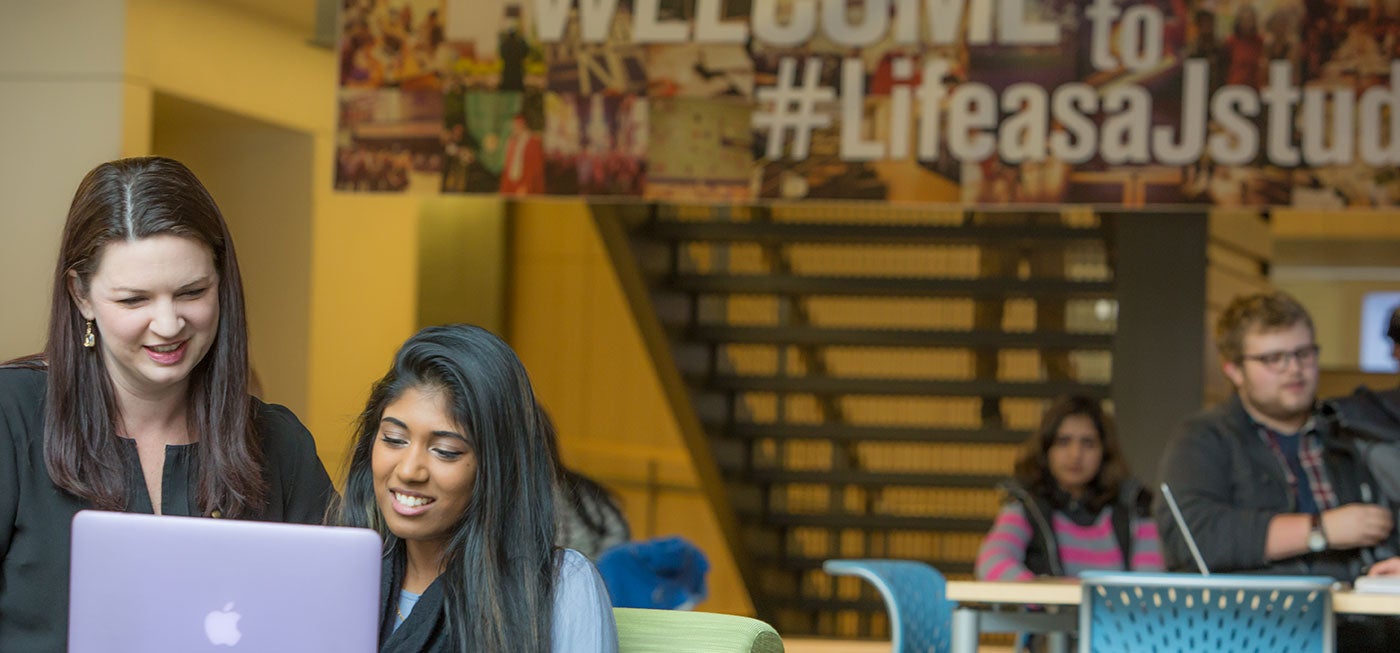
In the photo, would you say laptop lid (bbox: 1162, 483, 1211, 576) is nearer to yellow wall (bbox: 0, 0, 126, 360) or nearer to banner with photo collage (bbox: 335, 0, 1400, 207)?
banner with photo collage (bbox: 335, 0, 1400, 207)

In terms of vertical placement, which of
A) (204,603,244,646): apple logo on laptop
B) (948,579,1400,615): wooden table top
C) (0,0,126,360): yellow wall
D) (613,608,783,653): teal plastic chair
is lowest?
(948,579,1400,615): wooden table top

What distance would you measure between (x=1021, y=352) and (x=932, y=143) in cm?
365

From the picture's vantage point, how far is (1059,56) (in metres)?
5.50

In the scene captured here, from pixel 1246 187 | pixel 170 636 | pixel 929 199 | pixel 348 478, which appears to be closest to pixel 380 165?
pixel 929 199

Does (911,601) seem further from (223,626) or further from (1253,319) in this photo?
(223,626)

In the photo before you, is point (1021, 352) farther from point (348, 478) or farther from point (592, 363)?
point (348, 478)

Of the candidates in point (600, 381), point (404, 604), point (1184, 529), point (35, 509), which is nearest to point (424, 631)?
point (404, 604)

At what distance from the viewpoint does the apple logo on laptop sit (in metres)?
1.77

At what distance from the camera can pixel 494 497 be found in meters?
2.12

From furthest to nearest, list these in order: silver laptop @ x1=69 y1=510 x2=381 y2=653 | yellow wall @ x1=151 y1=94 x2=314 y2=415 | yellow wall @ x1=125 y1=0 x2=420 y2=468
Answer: yellow wall @ x1=151 y1=94 x2=314 y2=415 < yellow wall @ x1=125 y1=0 x2=420 y2=468 < silver laptop @ x1=69 y1=510 x2=381 y2=653

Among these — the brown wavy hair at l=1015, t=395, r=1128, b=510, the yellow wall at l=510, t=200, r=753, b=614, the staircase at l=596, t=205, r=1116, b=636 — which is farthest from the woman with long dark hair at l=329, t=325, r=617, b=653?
the yellow wall at l=510, t=200, r=753, b=614

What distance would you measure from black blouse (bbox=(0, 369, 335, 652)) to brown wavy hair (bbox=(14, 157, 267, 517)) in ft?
0.06

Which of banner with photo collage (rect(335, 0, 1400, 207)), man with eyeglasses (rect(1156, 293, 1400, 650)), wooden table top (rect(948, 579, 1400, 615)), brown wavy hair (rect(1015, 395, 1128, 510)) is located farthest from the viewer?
banner with photo collage (rect(335, 0, 1400, 207))

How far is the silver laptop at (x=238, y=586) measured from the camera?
5.80ft
